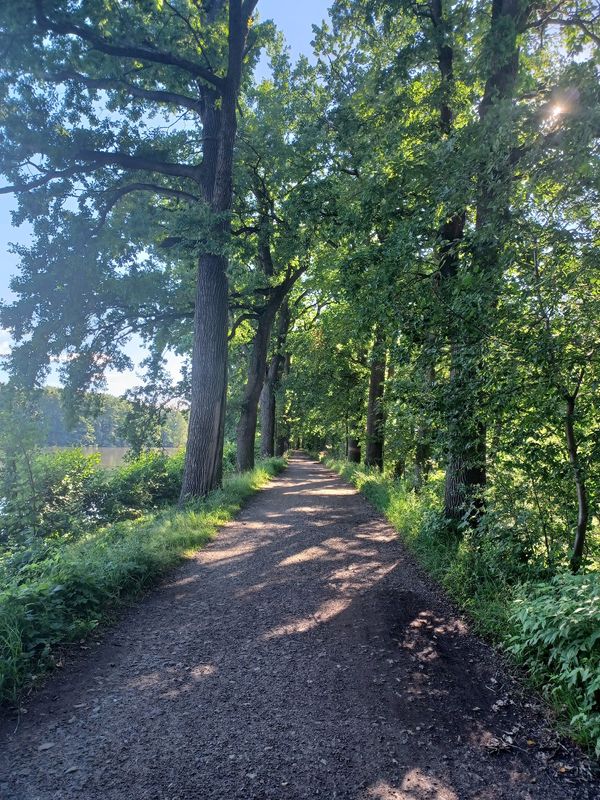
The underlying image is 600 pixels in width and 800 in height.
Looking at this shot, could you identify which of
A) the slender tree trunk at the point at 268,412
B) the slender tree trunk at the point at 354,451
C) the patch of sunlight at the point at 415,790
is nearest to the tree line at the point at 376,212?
the patch of sunlight at the point at 415,790

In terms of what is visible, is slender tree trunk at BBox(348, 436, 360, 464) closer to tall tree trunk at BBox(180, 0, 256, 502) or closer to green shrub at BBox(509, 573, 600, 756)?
tall tree trunk at BBox(180, 0, 256, 502)

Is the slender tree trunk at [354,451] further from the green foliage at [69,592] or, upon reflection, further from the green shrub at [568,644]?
the green shrub at [568,644]

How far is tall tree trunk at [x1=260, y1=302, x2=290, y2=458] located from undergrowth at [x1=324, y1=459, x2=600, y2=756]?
14410 millimetres

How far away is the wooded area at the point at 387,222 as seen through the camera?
4.28 meters

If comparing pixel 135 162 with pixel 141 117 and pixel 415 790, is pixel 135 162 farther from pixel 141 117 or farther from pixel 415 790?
pixel 415 790

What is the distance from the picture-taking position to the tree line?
14.2ft

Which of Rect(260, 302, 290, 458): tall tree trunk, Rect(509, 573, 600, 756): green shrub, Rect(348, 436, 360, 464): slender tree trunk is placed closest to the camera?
Rect(509, 573, 600, 756): green shrub

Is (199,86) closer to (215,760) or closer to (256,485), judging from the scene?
(256,485)

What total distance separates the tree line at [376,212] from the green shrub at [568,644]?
1232 millimetres

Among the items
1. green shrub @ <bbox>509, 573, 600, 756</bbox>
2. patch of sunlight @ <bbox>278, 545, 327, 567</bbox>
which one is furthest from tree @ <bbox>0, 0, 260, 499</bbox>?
green shrub @ <bbox>509, 573, 600, 756</bbox>

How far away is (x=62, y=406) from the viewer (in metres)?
11.5

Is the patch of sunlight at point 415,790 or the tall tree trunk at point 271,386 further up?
the tall tree trunk at point 271,386

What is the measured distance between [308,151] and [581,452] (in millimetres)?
8920

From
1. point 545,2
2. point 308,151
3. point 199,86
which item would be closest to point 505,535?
point 545,2
